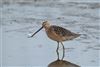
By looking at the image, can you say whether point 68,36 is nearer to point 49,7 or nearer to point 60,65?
point 60,65

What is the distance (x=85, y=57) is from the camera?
24.2 feet

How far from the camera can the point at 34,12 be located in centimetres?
1144

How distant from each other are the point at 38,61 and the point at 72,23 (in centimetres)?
288

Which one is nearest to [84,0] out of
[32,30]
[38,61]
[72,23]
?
[72,23]

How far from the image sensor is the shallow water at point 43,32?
735cm

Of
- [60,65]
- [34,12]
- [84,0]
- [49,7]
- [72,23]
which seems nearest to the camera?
[60,65]

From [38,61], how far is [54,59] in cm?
25

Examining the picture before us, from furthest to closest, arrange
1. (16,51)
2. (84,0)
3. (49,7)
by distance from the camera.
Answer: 1. (84,0)
2. (49,7)
3. (16,51)

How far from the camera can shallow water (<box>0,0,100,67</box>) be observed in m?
7.35

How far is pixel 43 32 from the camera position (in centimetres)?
898

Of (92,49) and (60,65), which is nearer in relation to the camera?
(60,65)

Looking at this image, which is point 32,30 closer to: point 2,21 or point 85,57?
point 2,21

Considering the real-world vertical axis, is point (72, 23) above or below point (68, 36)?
below

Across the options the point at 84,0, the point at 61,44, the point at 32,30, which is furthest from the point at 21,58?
the point at 84,0
